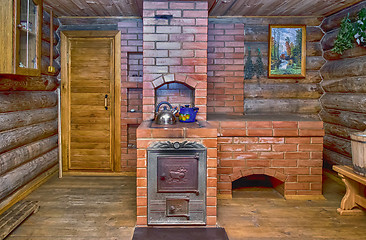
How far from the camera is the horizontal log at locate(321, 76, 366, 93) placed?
3463mm

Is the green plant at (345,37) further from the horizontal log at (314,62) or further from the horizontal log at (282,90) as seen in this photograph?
the horizontal log at (282,90)

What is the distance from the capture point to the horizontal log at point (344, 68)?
3473 mm

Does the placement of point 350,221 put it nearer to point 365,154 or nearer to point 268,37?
point 365,154

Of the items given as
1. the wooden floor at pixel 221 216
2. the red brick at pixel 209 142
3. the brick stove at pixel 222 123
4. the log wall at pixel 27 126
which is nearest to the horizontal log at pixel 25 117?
the log wall at pixel 27 126

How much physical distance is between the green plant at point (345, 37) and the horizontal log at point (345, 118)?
2.60 feet

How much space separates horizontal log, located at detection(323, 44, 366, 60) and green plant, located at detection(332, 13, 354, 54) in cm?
9

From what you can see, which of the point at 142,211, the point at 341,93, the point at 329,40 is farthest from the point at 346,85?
the point at 142,211

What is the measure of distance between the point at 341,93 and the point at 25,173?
4.01 metres

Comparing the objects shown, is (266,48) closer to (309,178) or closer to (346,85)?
(346,85)

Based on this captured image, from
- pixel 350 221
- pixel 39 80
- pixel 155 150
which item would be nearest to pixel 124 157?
pixel 39 80

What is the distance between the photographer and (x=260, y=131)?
3.28m

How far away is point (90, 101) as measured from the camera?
4277 millimetres

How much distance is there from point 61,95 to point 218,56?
228 cm

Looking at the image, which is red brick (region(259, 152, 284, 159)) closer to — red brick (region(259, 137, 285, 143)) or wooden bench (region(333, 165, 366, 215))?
red brick (region(259, 137, 285, 143))
